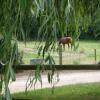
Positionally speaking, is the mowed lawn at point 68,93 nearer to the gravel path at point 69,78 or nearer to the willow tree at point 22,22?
the gravel path at point 69,78

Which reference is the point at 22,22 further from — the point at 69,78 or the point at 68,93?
the point at 69,78

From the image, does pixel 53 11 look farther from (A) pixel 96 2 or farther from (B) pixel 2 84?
(A) pixel 96 2

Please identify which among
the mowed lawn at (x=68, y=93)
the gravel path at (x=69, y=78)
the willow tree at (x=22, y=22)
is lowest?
the gravel path at (x=69, y=78)

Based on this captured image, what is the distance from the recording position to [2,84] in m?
2.73

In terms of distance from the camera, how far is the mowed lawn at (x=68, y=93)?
8.64 meters

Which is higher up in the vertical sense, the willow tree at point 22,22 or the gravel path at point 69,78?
the willow tree at point 22,22

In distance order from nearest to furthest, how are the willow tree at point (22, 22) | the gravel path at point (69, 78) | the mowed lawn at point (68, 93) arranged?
the willow tree at point (22, 22) → the mowed lawn at point (68, 93) → the gravel path at point (69, 78)

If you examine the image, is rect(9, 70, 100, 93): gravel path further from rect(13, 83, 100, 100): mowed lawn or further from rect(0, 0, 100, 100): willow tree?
rect(0, 0, 100, 100): willow tree

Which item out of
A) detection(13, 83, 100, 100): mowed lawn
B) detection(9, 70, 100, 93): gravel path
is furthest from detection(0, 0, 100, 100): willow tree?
detection(9, 70, 100, 93): gravel path

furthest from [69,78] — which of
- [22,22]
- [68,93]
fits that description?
[22,22]

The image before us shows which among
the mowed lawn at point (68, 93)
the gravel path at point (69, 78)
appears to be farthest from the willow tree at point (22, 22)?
the gravel path at point (69, 78)

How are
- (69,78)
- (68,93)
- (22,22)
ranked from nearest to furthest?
1. (22,22)
2. (68,93)
3. (69,78)

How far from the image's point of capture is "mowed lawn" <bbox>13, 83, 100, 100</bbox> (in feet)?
28.3

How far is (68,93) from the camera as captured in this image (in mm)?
9422
